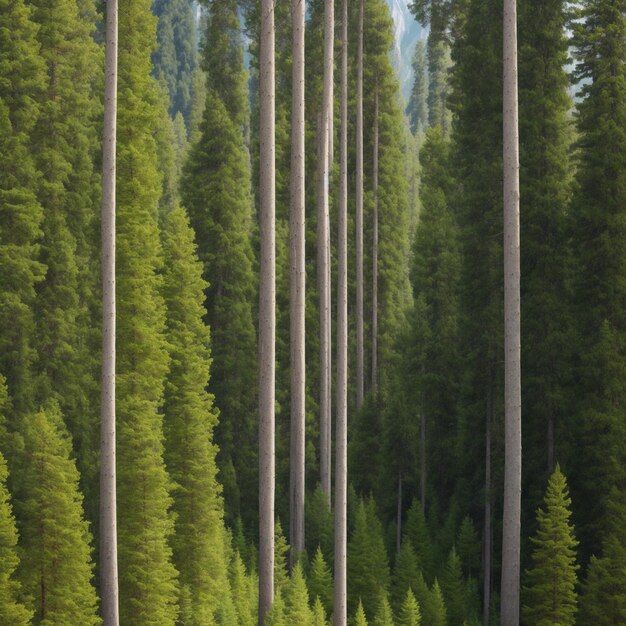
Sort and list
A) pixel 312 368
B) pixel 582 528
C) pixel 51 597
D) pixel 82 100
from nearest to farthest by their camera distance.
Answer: pixel 51 597
pixel 582 528
pixel 82 100
pixel 312 368

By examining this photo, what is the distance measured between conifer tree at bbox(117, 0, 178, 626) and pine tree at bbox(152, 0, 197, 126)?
328 ft

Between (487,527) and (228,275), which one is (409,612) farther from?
(228,275)

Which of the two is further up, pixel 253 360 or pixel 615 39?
pixel 615 39

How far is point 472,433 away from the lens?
28.7m

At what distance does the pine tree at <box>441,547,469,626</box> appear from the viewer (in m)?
25.5

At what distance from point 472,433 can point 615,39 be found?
10344mm

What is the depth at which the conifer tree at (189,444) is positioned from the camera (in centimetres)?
2600

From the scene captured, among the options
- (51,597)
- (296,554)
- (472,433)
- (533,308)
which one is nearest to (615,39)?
(533,308)

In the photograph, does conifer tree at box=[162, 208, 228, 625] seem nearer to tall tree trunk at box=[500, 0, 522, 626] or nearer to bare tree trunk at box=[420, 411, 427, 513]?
tall tree trunk at box=[500, 0, 522, 626]

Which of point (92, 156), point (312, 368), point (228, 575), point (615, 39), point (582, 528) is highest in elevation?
point (615, 39)

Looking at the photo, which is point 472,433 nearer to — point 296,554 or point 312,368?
point 296,554

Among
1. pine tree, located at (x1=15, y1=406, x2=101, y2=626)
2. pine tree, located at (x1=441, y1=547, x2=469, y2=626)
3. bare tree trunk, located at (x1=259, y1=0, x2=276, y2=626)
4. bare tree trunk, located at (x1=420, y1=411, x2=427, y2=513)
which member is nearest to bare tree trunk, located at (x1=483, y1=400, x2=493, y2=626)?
pine tree, located at (x1=441, y1=547, x2=469, y2=626)

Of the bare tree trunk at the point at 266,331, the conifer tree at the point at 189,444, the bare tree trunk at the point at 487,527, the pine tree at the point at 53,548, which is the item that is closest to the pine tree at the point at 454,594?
the bare tree trunk at the point at 487,527

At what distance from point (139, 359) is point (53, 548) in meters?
5.20
